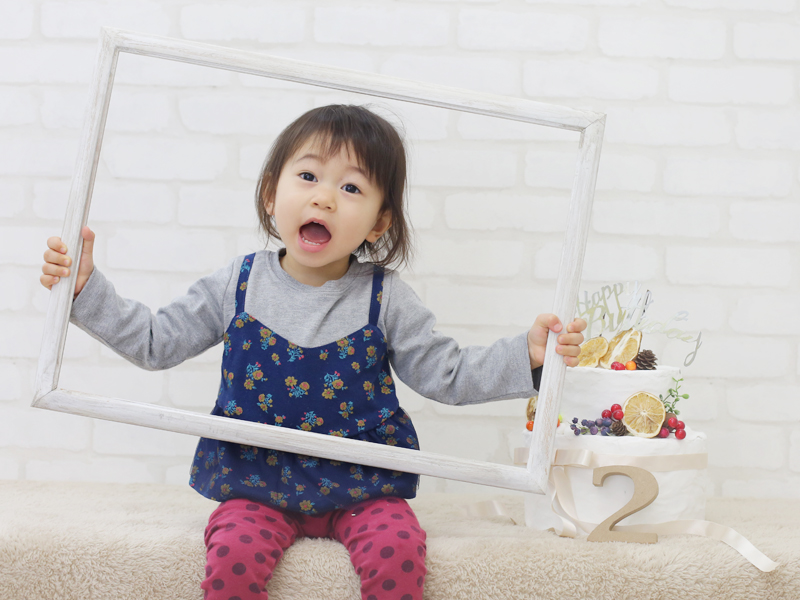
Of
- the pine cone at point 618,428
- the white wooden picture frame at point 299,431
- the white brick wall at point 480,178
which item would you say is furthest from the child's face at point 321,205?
the pine cone at point 618,428

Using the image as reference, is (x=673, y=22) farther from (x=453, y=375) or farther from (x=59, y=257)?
(x=59, y=257)

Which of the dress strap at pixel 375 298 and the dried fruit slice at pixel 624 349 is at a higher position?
the dress strap at pixel 375 298

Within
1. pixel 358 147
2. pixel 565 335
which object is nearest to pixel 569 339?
pixel 565 335

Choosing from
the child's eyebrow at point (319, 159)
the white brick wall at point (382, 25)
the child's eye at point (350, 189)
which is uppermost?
the white brick wall at point (382, 25)

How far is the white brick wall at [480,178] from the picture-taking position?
1.14m

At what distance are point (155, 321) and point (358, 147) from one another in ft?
1.23

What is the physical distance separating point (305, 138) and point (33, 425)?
0.76 meters

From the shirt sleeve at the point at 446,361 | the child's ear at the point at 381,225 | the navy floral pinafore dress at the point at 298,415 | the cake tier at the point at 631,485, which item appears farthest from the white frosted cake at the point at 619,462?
the child's ear at the point at 381,225

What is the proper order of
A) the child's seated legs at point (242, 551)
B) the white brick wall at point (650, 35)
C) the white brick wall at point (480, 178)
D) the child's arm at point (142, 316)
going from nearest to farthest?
the child's seated legs at point (242, 551) < the child's arm at point (142, 316) < the white brick wall at point (480, 178) < the white brick wall at point (650, 35)

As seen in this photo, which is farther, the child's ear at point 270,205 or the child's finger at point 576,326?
the child's ear at point 270,205

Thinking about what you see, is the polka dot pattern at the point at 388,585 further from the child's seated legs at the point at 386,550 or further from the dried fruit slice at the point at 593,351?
the dried fruit slice at the point at 593,351

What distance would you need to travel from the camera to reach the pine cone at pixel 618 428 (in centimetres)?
96

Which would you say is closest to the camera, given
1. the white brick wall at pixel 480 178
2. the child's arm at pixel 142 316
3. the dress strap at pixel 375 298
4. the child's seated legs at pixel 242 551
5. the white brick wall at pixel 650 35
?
the child's seated legs at pixel 242 551

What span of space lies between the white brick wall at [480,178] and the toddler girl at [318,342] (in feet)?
0.57
